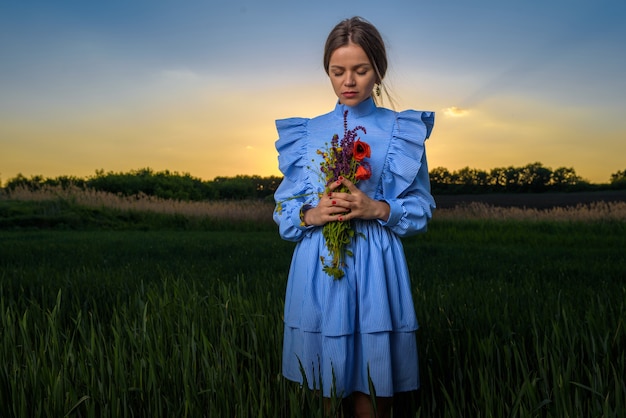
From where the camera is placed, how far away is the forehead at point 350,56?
215 centimetres

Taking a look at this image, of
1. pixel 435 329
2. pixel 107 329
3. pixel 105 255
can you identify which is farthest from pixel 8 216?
pixel 435 329

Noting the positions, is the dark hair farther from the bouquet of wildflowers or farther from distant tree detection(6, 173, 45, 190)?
distant tree detection(6, 173, 45, 190)

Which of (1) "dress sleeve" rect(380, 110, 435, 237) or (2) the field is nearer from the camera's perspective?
(1) "dress sleeve" rect(380, 110, 435, 237)

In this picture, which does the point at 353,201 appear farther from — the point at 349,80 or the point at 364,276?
the point at 349,80

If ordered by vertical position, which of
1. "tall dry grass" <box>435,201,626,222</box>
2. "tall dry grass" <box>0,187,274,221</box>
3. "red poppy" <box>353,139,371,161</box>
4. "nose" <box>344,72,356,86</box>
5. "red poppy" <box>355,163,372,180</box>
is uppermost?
"nose" <box>344,72,356,86</box>

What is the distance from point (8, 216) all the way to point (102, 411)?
46.5 feet

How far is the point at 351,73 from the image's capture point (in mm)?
2178

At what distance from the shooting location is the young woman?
2066mm

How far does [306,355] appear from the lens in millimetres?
2150

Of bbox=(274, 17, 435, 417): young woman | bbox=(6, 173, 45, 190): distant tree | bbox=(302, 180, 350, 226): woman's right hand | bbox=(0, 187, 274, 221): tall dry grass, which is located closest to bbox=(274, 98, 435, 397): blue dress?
bbox=(274, 17, 435, 417): young woman

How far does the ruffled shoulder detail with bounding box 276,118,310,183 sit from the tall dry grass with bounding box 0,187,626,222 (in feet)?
40.8

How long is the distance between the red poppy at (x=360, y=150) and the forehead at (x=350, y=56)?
326mm

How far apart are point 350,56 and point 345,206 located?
0.56 metres

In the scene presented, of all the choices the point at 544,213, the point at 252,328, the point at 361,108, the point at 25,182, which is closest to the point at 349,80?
the point at 361,108
